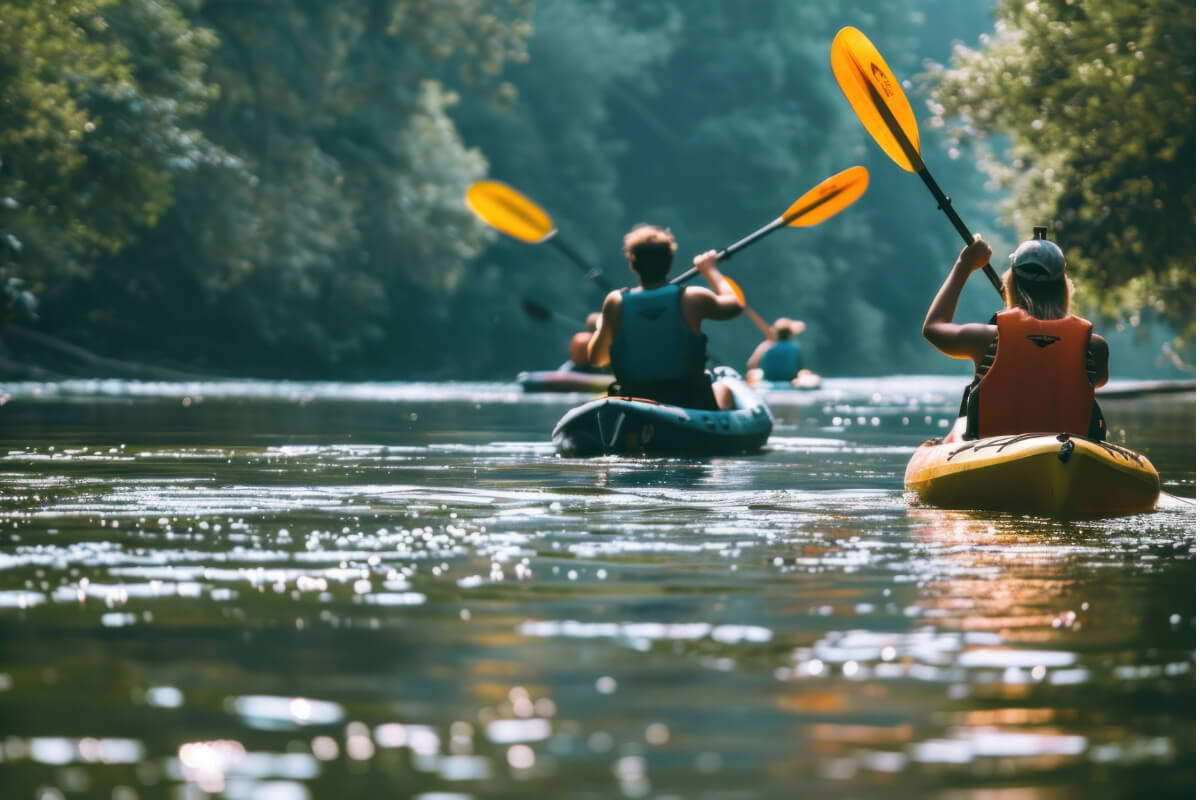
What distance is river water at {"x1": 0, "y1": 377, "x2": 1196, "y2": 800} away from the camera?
4.03 meters

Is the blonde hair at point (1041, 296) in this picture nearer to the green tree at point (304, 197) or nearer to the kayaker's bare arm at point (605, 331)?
the kayaker's bare arm at point (605, 331)

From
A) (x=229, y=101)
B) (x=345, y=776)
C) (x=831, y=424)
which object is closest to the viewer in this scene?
(x=345, y=776)

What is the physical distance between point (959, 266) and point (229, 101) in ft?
104

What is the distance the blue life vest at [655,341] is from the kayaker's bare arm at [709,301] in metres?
0.06

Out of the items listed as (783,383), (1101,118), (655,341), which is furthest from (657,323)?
(783,383)

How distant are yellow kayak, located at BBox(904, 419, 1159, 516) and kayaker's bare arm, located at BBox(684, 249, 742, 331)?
12.6ft

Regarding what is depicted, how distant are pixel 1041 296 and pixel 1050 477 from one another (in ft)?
2.57

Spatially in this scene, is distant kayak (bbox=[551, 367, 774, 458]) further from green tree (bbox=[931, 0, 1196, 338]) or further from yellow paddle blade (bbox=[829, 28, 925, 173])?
green tree (bbox=[931, 0, 1196, 338])

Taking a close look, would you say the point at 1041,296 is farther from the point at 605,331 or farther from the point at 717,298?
the point at 605,331

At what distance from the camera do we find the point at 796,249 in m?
60.9

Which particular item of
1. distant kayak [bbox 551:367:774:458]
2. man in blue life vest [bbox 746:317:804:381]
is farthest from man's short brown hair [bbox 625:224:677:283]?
man in blue life vest [bbox 746:317:804:381]

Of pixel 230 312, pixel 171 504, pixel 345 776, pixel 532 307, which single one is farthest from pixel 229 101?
pixel 345 776

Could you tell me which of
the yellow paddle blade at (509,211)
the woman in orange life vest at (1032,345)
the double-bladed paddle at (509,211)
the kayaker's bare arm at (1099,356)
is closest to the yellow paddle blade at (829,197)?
the double-bladed paddle at (509,211)

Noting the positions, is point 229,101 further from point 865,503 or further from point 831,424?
point 865,503
